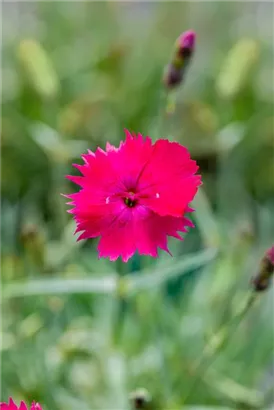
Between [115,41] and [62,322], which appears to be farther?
[115,41]

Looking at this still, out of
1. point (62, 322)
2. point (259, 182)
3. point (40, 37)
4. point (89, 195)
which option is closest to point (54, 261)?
point (62, 322)

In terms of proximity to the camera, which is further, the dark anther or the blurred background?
the blurred background

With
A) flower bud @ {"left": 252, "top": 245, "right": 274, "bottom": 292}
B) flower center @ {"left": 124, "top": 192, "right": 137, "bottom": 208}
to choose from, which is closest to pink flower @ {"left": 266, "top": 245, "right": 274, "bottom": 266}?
flower bud @ {"left": 252, "top": 245, "right": 274, "bottom": 292}

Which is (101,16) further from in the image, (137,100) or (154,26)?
(137,100)

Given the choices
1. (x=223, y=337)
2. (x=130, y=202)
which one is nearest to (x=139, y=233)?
(x=130, y=202)

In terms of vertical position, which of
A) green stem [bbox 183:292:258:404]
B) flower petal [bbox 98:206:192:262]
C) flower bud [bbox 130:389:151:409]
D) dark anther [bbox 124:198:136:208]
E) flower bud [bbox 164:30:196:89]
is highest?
flower bud [bbox 164:30:196:89]

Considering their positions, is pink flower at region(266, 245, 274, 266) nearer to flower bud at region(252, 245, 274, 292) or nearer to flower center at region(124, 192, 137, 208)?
flower bud at region(252, 245, 274, 292)

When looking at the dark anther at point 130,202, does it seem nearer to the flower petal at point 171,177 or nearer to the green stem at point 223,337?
the flower petal at point 171,177
